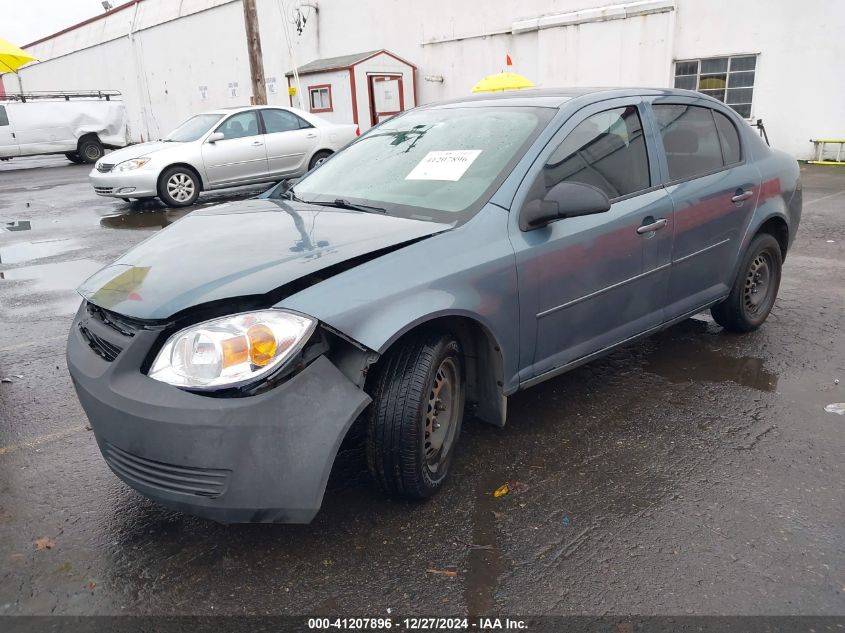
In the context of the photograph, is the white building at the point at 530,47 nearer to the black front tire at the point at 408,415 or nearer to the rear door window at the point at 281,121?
the rear door window at the point at 281,121

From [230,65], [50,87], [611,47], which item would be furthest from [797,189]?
[50,87]

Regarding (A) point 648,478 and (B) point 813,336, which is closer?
(A) point 648,478

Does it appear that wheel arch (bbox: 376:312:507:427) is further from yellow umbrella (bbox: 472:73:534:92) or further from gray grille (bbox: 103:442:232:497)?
yellow umbrella (bbox: 472:73:534:92)

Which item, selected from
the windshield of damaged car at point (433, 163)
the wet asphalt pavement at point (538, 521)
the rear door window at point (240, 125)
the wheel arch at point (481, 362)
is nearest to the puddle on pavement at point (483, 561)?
the wet asphalt pavement at point (538, 521)

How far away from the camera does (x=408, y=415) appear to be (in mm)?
2559

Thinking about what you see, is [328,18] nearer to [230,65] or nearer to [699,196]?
[230,65]

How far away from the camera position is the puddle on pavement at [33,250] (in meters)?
7.98

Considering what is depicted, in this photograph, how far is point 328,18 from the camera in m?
23.1

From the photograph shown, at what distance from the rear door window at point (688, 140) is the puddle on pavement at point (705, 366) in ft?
3.82

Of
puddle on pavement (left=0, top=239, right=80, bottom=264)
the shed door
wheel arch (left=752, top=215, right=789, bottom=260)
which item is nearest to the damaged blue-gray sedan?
wheel arch (left=752, top=215, right=789, bottom=260)

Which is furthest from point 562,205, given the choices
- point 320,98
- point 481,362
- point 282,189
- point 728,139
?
point 320,98

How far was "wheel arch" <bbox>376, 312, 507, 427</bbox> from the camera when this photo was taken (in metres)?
2.85

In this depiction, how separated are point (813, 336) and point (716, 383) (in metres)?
1.21

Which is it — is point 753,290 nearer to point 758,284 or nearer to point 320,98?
point 758,284
